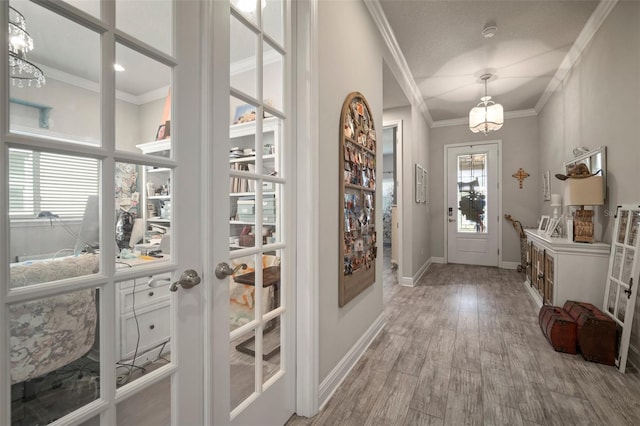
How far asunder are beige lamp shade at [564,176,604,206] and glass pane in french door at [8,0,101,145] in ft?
11.7

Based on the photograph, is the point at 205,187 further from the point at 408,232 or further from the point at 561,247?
the point at 408,232

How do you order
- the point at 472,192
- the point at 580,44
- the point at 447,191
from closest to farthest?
1. the point at 580,44
2. the point at 472,192
3. the point at 447,191

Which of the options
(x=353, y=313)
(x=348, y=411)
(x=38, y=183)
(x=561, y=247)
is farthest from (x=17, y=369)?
(x=561, y=247)

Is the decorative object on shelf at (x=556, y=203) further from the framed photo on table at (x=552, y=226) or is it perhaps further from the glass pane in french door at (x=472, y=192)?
the glass pane in french door at (x=472, y=192)

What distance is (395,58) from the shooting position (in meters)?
3.32

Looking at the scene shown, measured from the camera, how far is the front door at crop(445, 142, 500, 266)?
18.3 feet

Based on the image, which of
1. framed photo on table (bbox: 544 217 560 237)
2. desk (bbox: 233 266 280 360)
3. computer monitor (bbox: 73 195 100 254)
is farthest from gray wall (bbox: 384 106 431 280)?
computer monitor (bbox: 73 195 100 254)

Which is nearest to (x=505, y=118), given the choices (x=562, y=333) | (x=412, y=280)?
(x=412, y=280)

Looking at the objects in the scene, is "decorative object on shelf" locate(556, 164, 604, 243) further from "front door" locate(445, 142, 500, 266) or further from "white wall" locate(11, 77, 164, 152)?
"white wall" locate(11, 77, 164, 152)

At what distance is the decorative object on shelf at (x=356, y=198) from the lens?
2004mm

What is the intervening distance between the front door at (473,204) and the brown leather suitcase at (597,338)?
3.45 meters

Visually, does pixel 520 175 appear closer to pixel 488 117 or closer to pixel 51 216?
pixel 488 117

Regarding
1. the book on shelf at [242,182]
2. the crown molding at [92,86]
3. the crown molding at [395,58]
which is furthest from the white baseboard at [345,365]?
the crown molding at [395,58]

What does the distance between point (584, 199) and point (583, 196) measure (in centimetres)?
3
